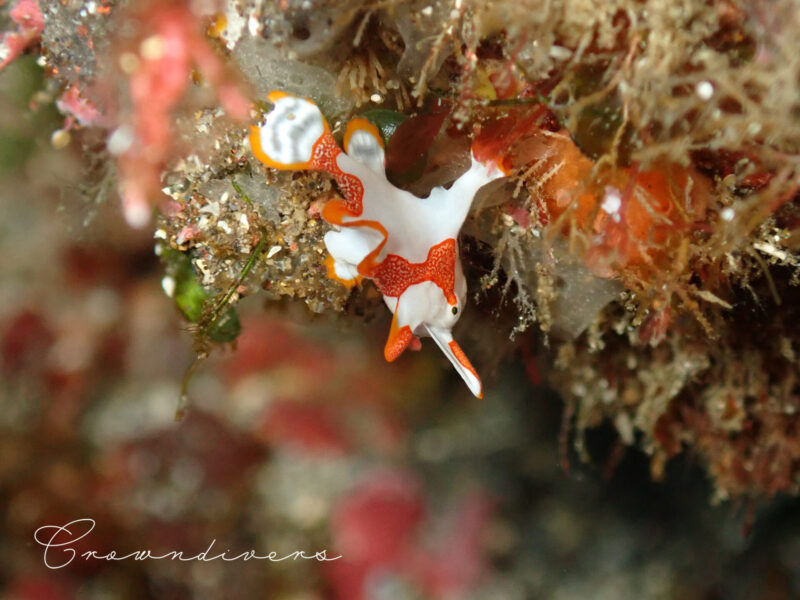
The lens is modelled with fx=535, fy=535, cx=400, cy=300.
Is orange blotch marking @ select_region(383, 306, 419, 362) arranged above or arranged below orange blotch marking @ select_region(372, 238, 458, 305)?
below

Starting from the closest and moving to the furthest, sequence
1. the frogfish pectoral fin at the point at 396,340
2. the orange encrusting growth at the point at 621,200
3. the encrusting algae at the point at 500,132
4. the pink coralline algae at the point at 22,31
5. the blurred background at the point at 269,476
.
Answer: the encrusting algae at the point at 500,132 → the orange encrusting growth at the point at 621,200 → the frogfish pectoral fin at the point at 396,340 → the pink coralline algae at the point at 22,31 → the blurred background at the point at 269,476

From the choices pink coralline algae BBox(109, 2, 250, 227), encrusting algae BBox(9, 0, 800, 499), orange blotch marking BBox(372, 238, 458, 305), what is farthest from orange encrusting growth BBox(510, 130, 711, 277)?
pink coralline algae BBox(109, 2, 250, 227)

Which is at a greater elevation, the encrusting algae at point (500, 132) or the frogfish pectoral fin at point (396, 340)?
the encrusting algae at point (500, 132)

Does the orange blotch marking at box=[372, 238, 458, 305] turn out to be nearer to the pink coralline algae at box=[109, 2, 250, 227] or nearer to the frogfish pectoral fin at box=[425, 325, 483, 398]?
the frogfish pectoral fin at box=[425, 325, 483, 398]

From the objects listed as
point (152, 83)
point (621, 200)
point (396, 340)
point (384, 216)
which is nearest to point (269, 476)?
point (396, 340)

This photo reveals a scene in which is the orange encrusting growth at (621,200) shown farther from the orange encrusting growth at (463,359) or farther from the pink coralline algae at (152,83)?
the pink coralline algae at (152,83)

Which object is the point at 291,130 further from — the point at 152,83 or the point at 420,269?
the point at 420,269

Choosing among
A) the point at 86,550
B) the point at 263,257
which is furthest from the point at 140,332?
the point at 263,257

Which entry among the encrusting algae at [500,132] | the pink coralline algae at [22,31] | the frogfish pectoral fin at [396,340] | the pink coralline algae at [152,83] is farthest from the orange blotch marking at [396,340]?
the pink coralline algae at [22,31]
